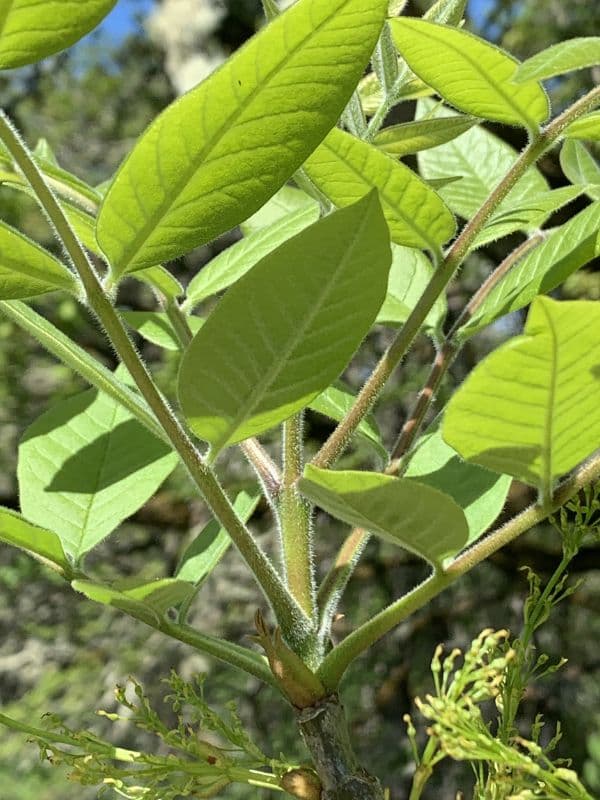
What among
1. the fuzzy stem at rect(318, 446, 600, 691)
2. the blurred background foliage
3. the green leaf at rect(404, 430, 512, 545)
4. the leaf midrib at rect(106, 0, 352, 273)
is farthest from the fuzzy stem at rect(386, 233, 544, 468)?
the blurred background foliage

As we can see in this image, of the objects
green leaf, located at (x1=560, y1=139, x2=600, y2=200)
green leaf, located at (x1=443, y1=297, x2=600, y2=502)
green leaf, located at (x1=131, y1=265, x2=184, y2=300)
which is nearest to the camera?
green leaf, located at (x1=443, y1=297, x2=600, y2=502)

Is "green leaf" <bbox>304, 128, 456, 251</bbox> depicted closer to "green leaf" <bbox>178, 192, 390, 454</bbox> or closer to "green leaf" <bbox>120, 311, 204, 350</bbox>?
"green leaf" <bbox>178, 192, 390, 454</bbox>

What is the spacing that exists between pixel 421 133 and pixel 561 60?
0.52 ft

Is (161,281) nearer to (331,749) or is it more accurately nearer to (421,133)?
(421,133)

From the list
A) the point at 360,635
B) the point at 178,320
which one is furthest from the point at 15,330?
the point at 360,635

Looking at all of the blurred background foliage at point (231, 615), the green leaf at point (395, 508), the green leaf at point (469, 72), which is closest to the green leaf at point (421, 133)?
the green leaf at point (469, 72)

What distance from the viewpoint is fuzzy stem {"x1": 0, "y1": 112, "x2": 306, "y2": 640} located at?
399mm

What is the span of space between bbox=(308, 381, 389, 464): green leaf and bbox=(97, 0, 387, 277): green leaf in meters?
0.23

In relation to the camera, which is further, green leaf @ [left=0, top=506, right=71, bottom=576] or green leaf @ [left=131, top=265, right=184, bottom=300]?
green leaf @ [left=131, top=265, right=184, bottom=300]

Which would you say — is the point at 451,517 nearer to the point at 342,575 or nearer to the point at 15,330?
the point at 342,575

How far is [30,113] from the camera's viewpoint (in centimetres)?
443

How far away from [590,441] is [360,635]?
0.16 meters

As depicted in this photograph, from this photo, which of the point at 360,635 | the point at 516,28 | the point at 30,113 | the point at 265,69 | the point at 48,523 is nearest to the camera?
the point at 265,69

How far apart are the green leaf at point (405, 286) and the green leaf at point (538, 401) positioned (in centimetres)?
32
